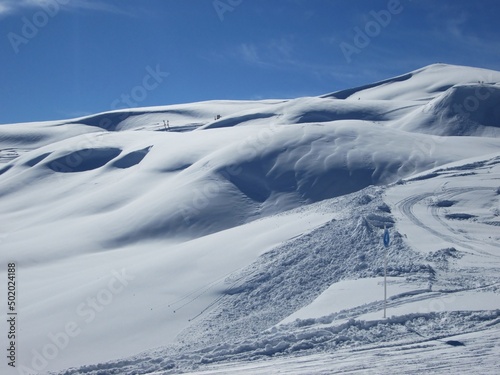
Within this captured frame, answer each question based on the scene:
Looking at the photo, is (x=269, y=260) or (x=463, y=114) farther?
(x=463, y=114)

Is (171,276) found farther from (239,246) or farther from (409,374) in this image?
(409,374)

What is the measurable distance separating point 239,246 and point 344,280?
15.3 feet

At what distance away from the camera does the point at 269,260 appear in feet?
45.7

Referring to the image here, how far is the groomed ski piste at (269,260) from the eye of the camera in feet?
30.3

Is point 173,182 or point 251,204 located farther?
point 173,182

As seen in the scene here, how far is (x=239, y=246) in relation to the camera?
15.8 metres

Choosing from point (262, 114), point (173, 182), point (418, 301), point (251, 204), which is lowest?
point (418, 301)

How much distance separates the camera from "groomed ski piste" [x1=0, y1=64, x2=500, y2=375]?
9234 mm

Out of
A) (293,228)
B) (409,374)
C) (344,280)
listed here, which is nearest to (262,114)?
(293,228)

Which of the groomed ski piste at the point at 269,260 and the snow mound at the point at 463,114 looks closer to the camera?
the groomed ski piste at the point at 269,260

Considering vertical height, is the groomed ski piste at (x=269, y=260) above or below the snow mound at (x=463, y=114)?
below

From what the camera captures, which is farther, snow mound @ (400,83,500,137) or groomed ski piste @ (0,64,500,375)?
snow mound @ (400,83,500,137)

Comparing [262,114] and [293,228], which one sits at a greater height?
[262,114]

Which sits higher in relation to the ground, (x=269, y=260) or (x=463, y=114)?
(x=463, y=114)
